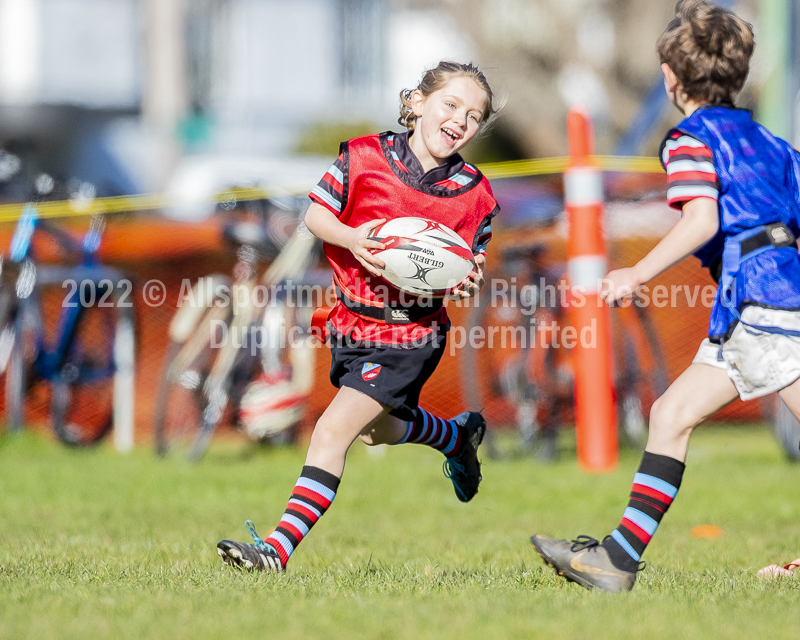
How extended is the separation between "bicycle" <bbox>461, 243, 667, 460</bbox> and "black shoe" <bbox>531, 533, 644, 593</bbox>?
3747 mm

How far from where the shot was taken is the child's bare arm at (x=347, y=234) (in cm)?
366

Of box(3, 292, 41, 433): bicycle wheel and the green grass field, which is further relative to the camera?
box(3, 292, 41, 433): bicycle wheel

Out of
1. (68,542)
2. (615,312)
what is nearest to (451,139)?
(68,542)

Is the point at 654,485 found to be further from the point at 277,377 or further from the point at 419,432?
the point at 277,377

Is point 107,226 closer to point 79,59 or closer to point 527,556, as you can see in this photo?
point 527,556

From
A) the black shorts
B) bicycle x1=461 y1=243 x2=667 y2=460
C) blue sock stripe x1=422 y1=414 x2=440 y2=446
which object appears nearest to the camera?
the black shorts

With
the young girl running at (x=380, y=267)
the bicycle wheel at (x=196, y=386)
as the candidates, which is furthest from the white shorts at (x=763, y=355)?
the bicycle wheel at (x=196, y=386)

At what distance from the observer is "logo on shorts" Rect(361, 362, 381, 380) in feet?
12.6

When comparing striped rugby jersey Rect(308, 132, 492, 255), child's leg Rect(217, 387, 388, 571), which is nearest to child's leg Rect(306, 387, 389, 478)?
child's leg Rect(217, 387, 388, 571)

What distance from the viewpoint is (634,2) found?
2050 cm

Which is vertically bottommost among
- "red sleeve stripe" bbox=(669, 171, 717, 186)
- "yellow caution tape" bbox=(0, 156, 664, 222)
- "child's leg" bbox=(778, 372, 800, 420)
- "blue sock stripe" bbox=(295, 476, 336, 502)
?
"blue sock stripe" bbox=(295, 476, 336, 502)

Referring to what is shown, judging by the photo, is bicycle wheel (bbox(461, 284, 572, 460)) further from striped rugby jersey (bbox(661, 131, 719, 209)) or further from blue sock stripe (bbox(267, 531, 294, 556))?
striped rugby jersey (bbox(661, 131, 719, 209))

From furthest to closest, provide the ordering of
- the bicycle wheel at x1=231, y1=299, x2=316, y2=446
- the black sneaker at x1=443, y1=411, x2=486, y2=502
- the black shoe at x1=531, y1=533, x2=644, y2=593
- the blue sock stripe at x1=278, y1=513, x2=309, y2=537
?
the bicycle wheel at x1=231, y1=299, x2=316, y2=446
the black sneaker at x1=443, y1=411, x2=486, y2=502
the blue sock stripe at x1=278, y1=513, x2=309, y2=537
the black shoe at x1=531, y1=533, x2=644, y2=593

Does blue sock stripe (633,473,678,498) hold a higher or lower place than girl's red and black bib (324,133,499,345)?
lower
